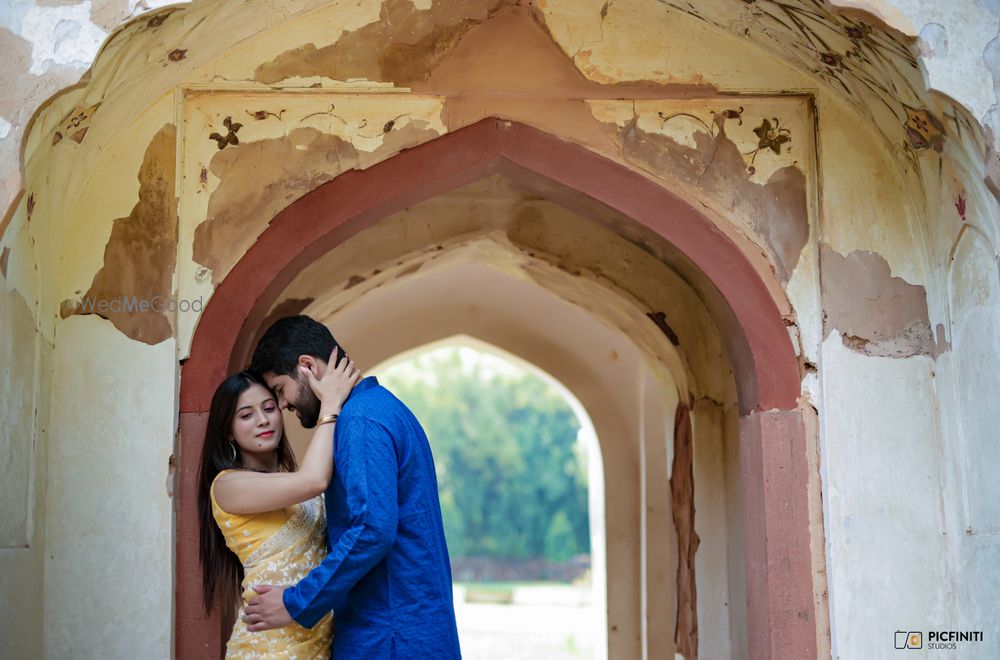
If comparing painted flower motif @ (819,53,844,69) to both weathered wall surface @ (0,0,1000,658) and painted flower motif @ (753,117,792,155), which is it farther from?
painted flower motif @ (753,117,792,155)

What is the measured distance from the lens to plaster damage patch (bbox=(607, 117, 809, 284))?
4.45 metres

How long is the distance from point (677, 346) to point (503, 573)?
24.9 m

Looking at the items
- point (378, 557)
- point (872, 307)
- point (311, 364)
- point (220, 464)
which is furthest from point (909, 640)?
point (220, 464)

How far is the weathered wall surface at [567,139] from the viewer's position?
392cm

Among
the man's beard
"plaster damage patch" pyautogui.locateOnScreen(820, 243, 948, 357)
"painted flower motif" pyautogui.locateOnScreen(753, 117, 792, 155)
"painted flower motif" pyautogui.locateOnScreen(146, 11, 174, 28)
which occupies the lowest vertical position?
the man's beard

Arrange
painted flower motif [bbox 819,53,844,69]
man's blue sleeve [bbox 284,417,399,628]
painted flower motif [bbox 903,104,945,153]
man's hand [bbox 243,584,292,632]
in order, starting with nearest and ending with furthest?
man's blue sleeve [bbox 284,417,399,628], man's hand [bbox 243,584,292,632], painted flower motif [bbox 903,104,945,153], painted flower motif [bbox 819,53,844,69]

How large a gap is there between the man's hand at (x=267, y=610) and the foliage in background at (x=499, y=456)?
2491cm

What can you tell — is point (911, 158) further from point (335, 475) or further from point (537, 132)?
point (335, 475)

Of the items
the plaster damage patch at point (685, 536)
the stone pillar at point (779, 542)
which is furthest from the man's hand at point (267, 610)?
the plaster damage patch at point (685, 536)

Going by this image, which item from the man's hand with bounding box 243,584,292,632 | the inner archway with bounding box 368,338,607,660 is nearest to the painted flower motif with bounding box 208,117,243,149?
the man's hand with bounding box 243,584,292,632

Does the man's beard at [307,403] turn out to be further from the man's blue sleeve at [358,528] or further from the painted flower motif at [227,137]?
the painted flower motif at [227,137]

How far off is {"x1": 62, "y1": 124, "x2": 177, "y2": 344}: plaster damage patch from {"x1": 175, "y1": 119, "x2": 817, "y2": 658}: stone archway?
193 millimetres

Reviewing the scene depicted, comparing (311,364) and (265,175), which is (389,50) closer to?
(265,175)

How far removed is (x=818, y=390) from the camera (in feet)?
14.2
